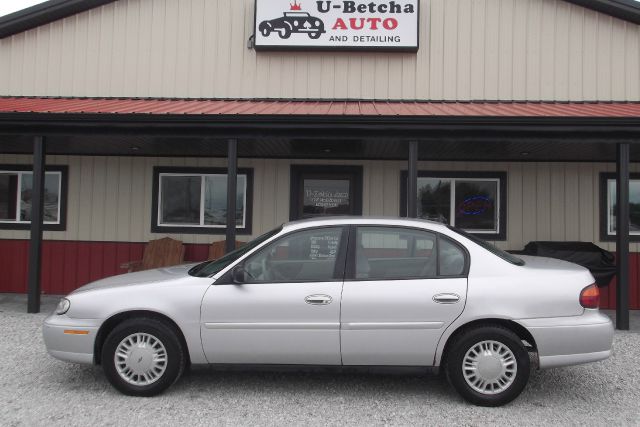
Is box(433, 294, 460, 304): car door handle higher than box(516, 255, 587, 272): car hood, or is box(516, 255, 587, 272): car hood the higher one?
box(516, 255, 587, 272): car hood

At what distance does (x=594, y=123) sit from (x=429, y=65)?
3.23 m

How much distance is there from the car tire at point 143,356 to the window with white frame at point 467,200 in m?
5.52

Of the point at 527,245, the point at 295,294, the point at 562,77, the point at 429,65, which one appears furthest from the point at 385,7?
the point at 295,294

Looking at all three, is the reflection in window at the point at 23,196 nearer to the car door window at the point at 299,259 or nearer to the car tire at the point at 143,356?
the car tire at the point at 143,356

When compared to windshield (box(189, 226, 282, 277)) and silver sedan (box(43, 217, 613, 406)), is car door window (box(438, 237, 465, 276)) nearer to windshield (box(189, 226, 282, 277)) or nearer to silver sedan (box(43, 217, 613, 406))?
silver sedan (box(43, 217, 613, 406))

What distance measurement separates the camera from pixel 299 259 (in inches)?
163

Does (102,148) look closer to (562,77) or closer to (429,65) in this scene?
(429,65)

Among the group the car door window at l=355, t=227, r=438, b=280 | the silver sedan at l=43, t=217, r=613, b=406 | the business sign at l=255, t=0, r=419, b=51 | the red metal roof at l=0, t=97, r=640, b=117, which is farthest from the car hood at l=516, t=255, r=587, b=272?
the business sign at l=255, t=0, r=419, b=51

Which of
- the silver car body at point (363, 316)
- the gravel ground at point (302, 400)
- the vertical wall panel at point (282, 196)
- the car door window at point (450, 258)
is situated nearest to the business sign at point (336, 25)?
the vertical wall panel at point (282, 196)

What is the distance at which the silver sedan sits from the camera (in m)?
3.82

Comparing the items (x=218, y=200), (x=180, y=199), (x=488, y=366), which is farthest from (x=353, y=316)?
(x=180, y=199)

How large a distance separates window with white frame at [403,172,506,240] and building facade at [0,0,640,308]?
0.02 meters

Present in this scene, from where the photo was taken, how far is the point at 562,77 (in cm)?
862

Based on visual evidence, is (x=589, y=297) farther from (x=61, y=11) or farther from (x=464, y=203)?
(x=61, y=11)
